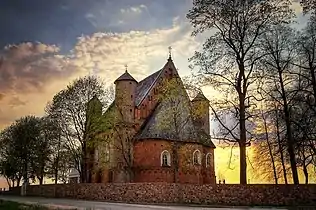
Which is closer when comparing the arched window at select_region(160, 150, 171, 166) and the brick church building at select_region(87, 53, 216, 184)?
the brick church building at select_region(87, 53, 216, 184)

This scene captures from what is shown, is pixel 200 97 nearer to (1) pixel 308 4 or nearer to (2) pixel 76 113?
(1) pixel 308 4

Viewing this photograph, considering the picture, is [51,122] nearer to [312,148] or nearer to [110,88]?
[110,88]

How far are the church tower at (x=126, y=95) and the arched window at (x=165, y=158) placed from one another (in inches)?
232

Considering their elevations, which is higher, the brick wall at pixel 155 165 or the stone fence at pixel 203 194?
the brick wall at pixel 155 165

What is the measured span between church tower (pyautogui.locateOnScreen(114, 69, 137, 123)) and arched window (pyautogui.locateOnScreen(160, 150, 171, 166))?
19.4 feet

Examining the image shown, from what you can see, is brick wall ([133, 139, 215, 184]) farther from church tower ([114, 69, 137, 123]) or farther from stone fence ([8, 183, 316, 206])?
stone fence ([8, 183, 316, 206])

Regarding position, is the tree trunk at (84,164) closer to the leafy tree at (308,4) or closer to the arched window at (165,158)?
the arched window at (165,158)

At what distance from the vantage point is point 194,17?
29703 millimetres

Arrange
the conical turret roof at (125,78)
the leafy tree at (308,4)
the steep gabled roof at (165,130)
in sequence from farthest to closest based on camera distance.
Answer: the conical turret roof at (125,78) < the steep gabled roof at (165,130) < the leafy tree at (308,4)

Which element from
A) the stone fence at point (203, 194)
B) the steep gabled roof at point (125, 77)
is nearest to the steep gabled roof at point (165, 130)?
the steep gabled roof at point (125, 77)

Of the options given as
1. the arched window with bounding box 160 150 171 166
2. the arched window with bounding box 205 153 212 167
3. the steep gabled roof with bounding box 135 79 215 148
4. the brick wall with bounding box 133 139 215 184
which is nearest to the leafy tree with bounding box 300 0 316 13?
the steep gabled roof with bounding box 135 79 215 148

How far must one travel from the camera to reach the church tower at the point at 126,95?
1901 inches

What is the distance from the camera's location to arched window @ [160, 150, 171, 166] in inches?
1950

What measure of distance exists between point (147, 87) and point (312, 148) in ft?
98.8
